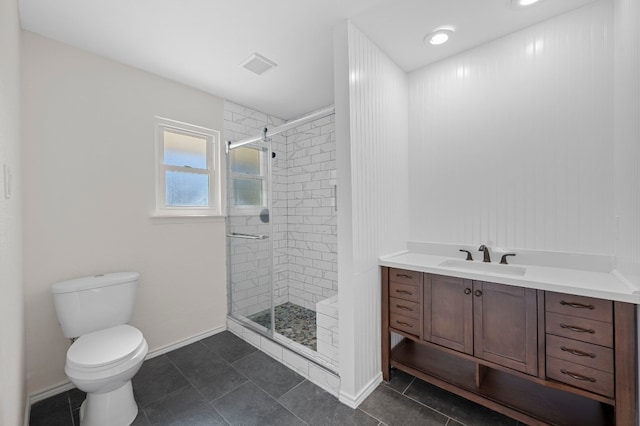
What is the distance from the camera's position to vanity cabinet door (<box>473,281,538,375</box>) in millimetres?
1448

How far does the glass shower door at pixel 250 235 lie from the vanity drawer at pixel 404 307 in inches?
47.0

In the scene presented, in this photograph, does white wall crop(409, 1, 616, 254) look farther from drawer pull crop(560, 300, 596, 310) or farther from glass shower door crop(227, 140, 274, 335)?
glass shower door crop(227, 140, 274, 335)

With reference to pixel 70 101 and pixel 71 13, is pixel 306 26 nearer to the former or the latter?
pixel 71 13

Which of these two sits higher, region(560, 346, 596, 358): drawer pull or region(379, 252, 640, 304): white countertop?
region(379, 252, 640, 304): white countertop

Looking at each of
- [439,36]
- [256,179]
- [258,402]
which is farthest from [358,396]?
[439,36]

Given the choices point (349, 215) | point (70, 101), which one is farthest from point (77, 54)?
point (349, 215)

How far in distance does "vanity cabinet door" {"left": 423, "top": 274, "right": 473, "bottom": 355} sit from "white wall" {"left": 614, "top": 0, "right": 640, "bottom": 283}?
0.76 m

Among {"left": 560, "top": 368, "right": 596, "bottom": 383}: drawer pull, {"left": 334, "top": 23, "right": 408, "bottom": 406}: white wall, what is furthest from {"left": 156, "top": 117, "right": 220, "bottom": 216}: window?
{"left": 560, "top": 368, "right": 596, "bottom": 383}: drawer pull

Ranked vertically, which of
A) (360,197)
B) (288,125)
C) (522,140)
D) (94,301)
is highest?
(288,125)

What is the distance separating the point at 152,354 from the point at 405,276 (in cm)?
228

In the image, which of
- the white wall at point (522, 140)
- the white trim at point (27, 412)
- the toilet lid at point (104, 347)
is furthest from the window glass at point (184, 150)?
the white wall at point (522, 140)

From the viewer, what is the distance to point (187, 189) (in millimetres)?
2689

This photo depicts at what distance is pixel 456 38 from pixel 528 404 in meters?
2.41

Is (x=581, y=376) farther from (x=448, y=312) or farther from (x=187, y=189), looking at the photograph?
(x=187, y=189)
